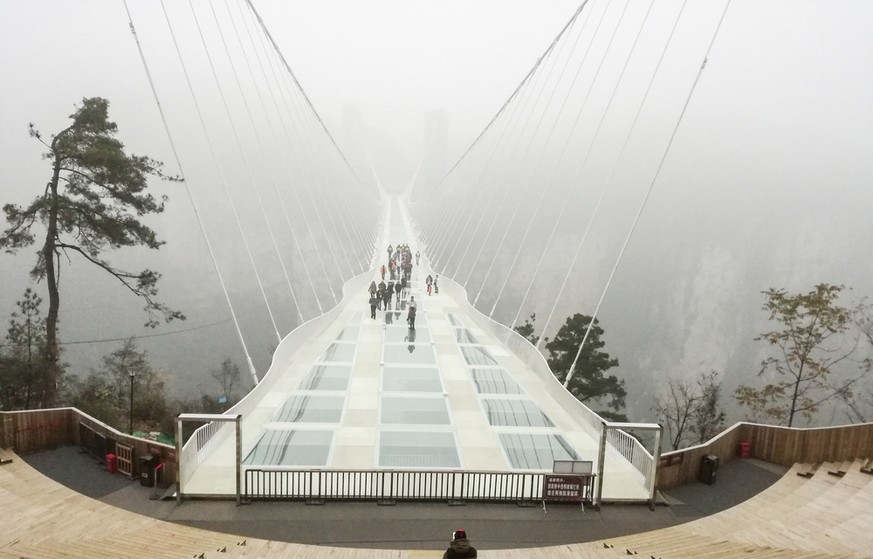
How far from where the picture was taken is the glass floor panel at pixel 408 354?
14852 millimetres

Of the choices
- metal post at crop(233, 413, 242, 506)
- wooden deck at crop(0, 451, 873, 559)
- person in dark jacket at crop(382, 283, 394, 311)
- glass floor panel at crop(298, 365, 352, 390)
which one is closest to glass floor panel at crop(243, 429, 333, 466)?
metal post at crop(233, 413, 242, 506)

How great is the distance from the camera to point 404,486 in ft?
26.8

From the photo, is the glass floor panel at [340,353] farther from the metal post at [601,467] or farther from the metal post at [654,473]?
the metal post at [654,473]

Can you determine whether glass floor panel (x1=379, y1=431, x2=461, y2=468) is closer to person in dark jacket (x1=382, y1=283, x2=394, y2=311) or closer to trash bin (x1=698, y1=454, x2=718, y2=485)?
trash bin (x1=698, y1=454, x2=718, y2=485)

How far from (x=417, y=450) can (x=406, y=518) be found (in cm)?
222

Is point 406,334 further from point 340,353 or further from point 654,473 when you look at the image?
point 654,473

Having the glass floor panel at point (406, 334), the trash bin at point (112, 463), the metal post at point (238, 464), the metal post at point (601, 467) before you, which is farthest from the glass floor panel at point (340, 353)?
the metal post at point (601, 467)

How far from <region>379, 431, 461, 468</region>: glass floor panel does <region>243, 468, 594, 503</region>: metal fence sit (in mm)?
868

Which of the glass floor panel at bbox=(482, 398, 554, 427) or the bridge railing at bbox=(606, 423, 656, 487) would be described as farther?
the glass floor panel at bbox=(482, 398, 554, 427)

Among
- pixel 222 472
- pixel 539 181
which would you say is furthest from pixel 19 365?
pixel 539 181

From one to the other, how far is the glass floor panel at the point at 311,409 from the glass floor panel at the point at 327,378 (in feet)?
2.05

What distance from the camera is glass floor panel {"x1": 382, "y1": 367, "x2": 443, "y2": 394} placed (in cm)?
1288

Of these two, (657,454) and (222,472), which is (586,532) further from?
(222,472)

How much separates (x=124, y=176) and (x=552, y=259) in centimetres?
10707
